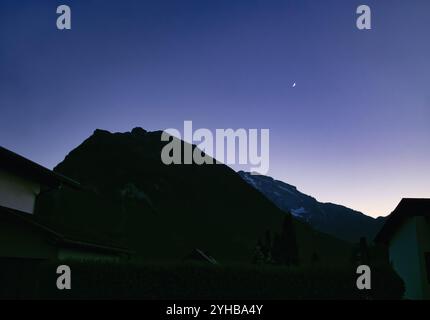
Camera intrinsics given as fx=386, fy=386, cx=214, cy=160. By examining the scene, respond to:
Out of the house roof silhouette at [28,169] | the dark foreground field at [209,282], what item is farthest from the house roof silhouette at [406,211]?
the house roof silhouette at [28,169]

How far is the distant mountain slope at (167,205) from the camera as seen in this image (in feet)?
352

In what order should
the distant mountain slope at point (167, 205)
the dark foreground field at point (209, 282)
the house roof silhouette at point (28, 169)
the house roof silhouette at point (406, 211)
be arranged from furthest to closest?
the distant mountain slope at point (167, 205)
the house roof silhouette at point (406, 211)
the house roof silhouette at point (28, 169)
the dark foreground field at point (209, 282)

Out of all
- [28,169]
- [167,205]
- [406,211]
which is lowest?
[406,211]

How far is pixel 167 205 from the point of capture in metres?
137

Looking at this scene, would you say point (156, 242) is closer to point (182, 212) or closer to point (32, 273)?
point (182, 212)

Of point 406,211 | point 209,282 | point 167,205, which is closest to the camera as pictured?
point 209,282

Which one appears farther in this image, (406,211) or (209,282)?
(406,211)

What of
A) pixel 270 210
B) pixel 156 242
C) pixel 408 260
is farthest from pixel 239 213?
pixel 408 260

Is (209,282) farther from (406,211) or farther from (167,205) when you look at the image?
(167,205)

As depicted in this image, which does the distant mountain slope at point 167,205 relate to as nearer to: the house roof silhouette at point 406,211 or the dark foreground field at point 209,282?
the house roof silhouette at point 406,211

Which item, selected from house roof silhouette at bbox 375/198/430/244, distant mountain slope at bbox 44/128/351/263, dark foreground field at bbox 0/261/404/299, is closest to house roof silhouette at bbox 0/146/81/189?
A: dark foreground field at bbox 0/261/404/299

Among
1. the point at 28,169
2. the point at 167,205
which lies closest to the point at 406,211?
the point at 28,169
